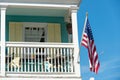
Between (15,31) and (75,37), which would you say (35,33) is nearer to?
(15,31)

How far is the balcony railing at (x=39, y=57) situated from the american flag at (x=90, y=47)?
1121 millimetres

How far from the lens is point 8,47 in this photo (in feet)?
57.2

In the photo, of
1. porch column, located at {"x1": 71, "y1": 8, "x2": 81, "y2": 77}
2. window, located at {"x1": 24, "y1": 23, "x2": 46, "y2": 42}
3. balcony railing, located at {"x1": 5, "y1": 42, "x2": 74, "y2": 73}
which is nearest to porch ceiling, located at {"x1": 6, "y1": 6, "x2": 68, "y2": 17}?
window, located at {"x1": 24, "y1": 23, "x2": 46, "y2": 42}

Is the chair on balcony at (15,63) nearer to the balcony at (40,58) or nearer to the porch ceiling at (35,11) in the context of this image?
the balcony at (40,58)

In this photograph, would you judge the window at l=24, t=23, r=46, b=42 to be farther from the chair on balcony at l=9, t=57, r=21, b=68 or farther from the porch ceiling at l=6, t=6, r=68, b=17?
the chair on balcony at l=9, t=57, r=21, b=68

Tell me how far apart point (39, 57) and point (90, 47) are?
8.03 ft

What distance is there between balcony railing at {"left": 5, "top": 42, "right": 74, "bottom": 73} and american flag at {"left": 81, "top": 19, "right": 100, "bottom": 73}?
1.12 m

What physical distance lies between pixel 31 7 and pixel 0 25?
1947 millimetres

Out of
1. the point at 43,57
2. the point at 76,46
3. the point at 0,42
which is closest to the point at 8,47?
the point at 0,42

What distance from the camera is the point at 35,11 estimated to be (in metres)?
19.6

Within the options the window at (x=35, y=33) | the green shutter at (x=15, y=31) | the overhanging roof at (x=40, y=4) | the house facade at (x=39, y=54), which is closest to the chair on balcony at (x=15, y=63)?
the house facade at (x=39, y=54)

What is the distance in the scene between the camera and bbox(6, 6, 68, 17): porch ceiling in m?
18.9

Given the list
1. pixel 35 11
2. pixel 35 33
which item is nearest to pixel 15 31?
pixel 35 33

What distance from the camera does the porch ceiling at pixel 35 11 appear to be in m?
18.9
